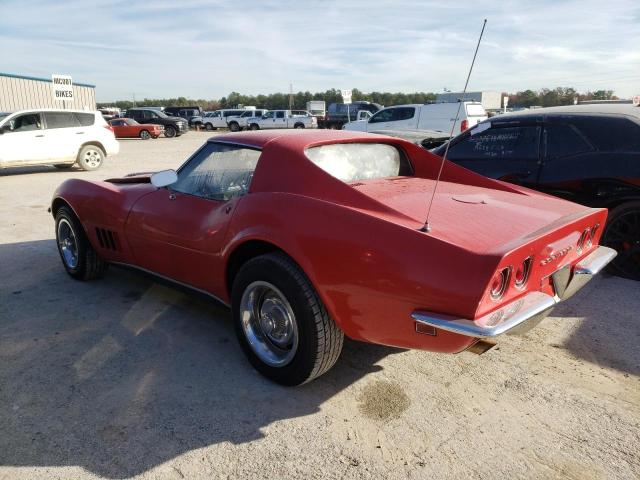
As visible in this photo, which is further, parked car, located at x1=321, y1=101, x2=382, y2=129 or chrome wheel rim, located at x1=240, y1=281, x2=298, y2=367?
parked car, located at x1=321, y1=101, x2=382, y2=129

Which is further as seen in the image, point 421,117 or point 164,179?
point 421,117

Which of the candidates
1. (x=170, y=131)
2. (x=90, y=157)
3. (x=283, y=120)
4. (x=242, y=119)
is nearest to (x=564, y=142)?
(x=90, y=157)

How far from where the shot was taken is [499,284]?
7.27ft

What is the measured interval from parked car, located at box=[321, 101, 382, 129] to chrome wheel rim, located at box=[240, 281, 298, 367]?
89.2ft

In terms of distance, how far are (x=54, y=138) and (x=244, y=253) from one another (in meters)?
11.5

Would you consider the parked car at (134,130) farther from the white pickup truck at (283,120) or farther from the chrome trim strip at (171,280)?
the chrome trim strip at (171,280)

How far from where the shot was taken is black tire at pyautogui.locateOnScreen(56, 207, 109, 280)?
4.35 m

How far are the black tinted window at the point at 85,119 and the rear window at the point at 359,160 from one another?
11.6 meters

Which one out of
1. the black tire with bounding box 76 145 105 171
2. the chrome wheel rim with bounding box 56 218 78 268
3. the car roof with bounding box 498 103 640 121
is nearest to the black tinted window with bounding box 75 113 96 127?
the black tire with bounding box 76 145 105 171

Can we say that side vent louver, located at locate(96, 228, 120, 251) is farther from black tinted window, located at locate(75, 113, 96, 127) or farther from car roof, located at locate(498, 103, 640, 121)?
black tinted window, located at locate(75, 113, 96, 127)

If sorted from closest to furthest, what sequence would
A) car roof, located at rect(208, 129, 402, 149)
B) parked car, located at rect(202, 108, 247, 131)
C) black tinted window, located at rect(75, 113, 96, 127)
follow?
car roof, located at rect(208, 129, 402, 149)
black tinted window, located at rect(75, 113, 96, 127)
parked car, located at rect(202, 108, 247, 131)

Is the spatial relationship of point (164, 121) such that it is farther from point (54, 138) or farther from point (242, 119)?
point (54, 138)

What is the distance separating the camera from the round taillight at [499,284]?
2.17 metres

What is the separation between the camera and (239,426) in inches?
98.4
